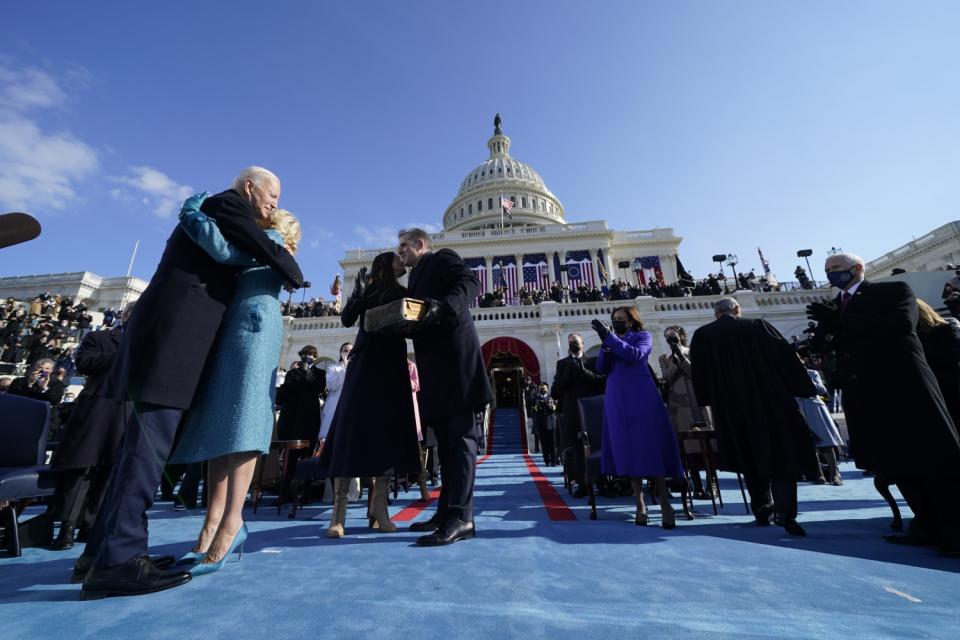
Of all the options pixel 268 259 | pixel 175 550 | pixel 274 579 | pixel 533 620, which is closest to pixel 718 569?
pixel 533 620

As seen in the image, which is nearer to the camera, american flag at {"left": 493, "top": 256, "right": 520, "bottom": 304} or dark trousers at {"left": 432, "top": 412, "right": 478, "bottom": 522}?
dark trousers at {"left": 432, "top": 412, "right": 478, "bottom": 522}

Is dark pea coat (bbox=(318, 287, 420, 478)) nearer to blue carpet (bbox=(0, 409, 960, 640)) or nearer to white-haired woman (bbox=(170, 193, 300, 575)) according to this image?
blue carpet (bbox=(0, 409, 960, 640))

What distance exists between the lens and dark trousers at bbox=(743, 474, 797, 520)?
9.75 feet

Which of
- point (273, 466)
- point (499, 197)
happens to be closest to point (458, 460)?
point (273, 466)

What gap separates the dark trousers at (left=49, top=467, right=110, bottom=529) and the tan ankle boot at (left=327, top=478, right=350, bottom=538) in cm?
177

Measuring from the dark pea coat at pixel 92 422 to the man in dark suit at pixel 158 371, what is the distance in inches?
64.2

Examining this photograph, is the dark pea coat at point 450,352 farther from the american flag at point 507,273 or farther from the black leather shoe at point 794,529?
the american flag at point 507,273

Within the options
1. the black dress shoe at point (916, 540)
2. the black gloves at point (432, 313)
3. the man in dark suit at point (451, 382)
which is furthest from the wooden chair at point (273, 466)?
the black dress shoe at point (916, 540)

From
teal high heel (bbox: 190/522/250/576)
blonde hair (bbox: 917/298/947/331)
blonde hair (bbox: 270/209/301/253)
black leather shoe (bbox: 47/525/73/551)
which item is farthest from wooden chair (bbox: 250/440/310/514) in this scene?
blonde hair (bbox: 917/298/947/331)

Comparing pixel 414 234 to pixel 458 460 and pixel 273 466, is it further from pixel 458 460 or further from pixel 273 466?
pixel 273 466

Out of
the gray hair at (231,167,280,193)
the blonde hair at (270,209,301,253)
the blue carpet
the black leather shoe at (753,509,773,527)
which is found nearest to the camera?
the blue carpet

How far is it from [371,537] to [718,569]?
2205 mm

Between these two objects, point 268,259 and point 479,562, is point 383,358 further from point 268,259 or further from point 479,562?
point 479,562

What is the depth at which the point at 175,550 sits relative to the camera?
265 centimetres
